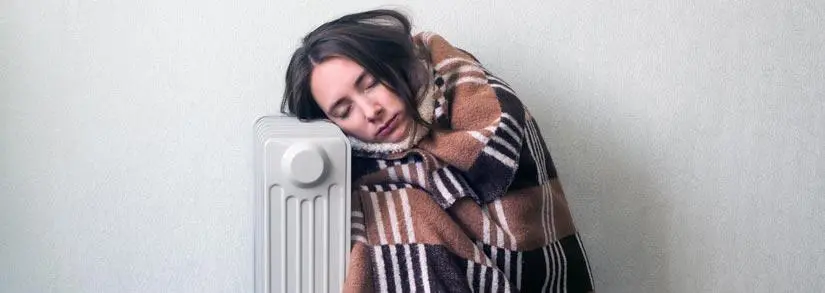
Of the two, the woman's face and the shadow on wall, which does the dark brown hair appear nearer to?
the woman's face

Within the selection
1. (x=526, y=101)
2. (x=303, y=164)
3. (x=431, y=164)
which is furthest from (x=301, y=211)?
(x=526, y=101)

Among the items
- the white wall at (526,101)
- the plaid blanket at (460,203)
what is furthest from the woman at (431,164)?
the white wall at (526,101)

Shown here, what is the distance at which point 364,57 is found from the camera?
37.1 inches

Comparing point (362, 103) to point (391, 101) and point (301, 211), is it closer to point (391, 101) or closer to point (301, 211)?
point (391, 101)

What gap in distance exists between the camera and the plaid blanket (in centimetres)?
82

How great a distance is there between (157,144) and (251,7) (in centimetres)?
24

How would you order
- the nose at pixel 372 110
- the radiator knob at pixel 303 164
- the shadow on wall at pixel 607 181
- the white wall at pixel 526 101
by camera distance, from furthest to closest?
the shadow on wall at pixel 607 181 → the white wall at pixel 526 101 → the nose at pixel 372 110 → the radiator knob at pixel 303 164

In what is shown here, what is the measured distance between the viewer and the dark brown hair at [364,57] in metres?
0.94

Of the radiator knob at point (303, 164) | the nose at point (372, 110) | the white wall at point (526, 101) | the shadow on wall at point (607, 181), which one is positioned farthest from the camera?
the shadow on wall at point (607, 181)

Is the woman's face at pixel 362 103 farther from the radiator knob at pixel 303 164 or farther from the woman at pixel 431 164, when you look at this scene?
the radiator knob at pixel 303 164

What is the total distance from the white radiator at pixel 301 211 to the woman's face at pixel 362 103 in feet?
0.48

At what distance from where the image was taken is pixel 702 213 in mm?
1356

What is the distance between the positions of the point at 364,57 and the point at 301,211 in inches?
9.6

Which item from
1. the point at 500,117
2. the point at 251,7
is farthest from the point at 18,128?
the point at 500,117
